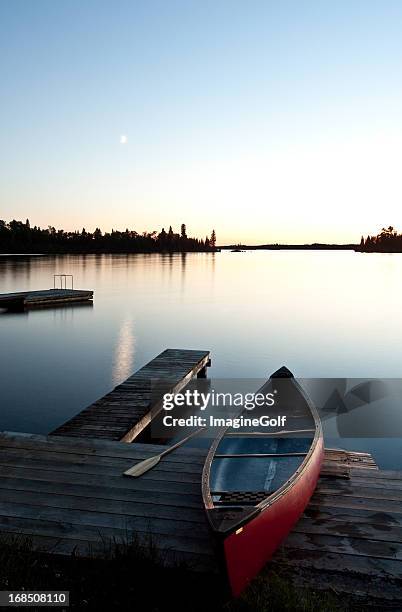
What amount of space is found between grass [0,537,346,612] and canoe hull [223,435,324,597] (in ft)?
0.62

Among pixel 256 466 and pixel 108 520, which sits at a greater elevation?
pixel 256 466

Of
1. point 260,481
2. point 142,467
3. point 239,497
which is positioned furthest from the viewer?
point 142,467

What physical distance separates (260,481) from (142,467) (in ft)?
5.91

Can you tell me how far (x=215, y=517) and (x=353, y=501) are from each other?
2575 millimetres

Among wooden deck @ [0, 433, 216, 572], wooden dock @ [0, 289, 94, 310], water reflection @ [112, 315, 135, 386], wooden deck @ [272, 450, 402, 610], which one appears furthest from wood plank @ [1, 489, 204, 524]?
wooden dock @ [0, 289, 94, 310]

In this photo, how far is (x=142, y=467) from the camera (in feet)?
23.9

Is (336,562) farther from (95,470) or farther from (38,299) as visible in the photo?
(38,299)

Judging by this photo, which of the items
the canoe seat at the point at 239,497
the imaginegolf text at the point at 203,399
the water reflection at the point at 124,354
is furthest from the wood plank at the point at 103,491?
the water reflection at the point at 124,354

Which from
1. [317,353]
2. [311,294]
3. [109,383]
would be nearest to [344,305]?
[311,294]

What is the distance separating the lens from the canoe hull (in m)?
4.64

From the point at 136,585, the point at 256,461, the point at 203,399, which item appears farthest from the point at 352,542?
the point at 203,399

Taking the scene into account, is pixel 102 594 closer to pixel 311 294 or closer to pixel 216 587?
pixel 216 587

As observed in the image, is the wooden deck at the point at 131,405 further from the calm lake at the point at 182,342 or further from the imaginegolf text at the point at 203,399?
the calm lake at the point at 182,342

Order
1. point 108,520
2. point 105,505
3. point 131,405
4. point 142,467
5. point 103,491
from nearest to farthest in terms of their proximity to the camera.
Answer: point 108,520
point 105,505
point 103,491
point 142,467
point 131,405
